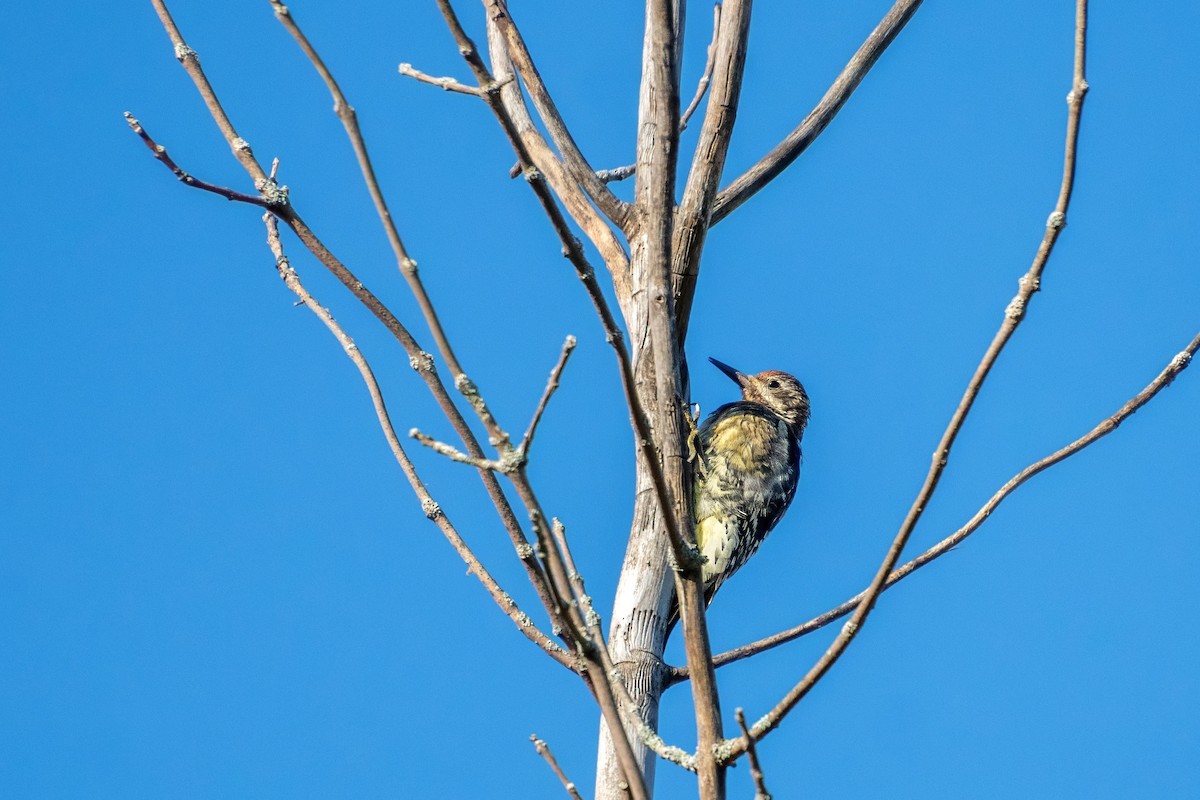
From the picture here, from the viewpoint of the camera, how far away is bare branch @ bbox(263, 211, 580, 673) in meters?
2.81

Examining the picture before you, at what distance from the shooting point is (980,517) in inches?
108

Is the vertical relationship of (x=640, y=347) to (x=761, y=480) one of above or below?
below

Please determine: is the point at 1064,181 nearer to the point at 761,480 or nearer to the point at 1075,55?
the point at 1075,55

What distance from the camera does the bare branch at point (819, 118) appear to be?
12.7ft

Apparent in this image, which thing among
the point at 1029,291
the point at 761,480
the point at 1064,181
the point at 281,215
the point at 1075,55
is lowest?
the point at 1029,291

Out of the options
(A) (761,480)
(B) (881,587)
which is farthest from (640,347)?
(A) (761,480)

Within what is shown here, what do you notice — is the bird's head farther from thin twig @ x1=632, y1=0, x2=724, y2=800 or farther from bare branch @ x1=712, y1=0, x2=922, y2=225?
thin twig @ x1=632, y1=0, x2=724, y2=800

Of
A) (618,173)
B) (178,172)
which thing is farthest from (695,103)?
(178,172)

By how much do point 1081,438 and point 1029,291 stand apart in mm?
694

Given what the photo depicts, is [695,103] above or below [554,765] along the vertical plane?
above

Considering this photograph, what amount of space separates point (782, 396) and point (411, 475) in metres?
3.96

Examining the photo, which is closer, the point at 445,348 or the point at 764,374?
the point at 445,348

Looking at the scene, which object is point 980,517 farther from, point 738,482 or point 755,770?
point 738,482

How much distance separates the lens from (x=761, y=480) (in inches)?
217
